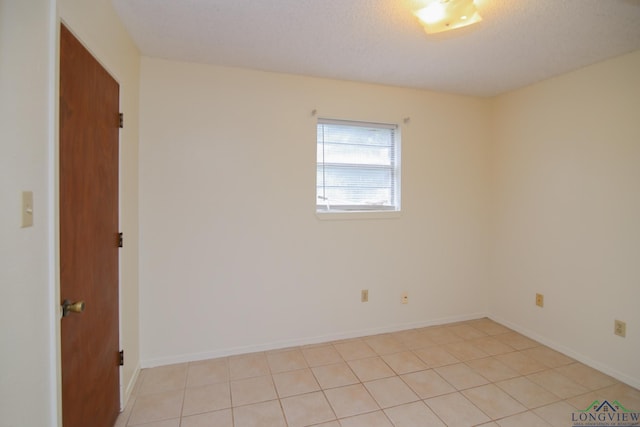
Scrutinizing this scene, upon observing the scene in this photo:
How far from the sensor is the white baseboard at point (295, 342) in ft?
8.20

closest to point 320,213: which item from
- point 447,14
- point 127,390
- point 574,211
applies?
point 447,14

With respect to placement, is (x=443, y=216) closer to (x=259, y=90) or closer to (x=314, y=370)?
(x=314, y=370)

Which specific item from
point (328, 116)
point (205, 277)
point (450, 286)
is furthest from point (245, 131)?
point (450, 286)

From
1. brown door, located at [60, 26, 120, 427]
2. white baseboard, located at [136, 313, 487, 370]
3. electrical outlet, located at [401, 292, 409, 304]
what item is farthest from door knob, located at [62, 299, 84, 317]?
electrical outlet, located at [401, 292, 409, 304]

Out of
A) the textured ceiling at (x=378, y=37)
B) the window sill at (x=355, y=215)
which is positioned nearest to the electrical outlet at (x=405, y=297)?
the window sill at (x=355, y=215)

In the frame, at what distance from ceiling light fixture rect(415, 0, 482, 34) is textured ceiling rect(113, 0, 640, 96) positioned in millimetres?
103

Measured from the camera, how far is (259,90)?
8.72 ft

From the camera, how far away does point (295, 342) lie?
2838mm

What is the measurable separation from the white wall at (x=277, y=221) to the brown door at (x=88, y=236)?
58 centimetres

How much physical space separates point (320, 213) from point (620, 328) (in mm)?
2469
